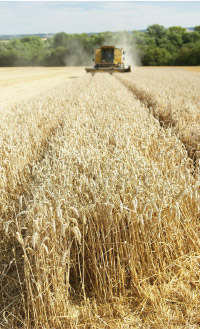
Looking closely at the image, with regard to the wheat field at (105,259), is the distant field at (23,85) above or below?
above

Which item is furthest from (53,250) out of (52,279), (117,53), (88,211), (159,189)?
(117,53)

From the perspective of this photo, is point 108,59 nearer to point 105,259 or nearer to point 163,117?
point 163,117

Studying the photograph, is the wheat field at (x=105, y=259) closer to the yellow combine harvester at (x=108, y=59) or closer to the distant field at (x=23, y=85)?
the distant field at (x=23, y=85)

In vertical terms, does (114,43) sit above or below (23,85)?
above

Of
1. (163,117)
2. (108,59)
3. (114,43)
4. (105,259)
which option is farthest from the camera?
(114,43)

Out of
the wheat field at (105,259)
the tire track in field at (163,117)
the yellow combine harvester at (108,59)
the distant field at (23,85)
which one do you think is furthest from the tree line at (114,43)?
the wheat field at (105,259)

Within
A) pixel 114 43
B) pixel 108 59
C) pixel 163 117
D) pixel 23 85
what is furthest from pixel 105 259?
pixel 114 43

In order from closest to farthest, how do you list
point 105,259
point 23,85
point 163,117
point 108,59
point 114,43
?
point 105,259
point 163,117
point 23,85
point 108,59
point 114,43

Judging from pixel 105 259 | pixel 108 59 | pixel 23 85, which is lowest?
pixel 105 259

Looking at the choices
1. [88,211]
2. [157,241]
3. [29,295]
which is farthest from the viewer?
[157,241]

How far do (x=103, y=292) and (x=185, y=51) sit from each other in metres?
64.1

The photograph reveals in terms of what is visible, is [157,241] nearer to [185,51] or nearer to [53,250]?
[53,250]

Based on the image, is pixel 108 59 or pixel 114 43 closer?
pixel 108 59

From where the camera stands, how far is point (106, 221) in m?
2.82
